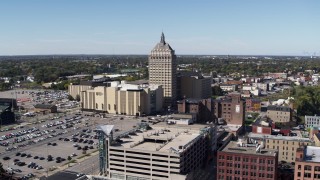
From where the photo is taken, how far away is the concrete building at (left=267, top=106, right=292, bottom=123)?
4040 inches

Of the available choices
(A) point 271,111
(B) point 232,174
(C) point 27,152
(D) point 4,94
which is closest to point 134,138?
(B) point 232,174

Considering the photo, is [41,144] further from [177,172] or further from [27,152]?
[177,172]

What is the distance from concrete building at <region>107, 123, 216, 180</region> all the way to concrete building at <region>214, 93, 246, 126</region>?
33.7 metres

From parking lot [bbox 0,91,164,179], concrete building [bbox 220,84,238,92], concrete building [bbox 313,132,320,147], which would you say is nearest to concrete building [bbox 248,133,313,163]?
concrete building [bbox 313,132,320,147]

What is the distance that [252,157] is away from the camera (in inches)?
2088

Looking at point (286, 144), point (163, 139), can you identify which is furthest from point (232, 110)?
point (163, 139)

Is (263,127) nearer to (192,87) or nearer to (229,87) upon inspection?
(192,87)

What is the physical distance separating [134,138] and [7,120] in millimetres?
58965

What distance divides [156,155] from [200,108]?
53.4 metres

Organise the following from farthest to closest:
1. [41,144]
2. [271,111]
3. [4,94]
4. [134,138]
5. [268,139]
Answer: [4,94]
[271,111]
[41,144]
[268,139]
[134,138]

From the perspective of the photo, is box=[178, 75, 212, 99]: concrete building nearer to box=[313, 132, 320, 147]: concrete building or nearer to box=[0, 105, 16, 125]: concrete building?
box=[0, 105, 16, 125]: concrete building

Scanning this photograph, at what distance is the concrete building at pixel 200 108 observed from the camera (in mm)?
106938

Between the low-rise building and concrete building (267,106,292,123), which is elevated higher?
concrete building (267,106,292,123)

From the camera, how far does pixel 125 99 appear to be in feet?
Result: 399
